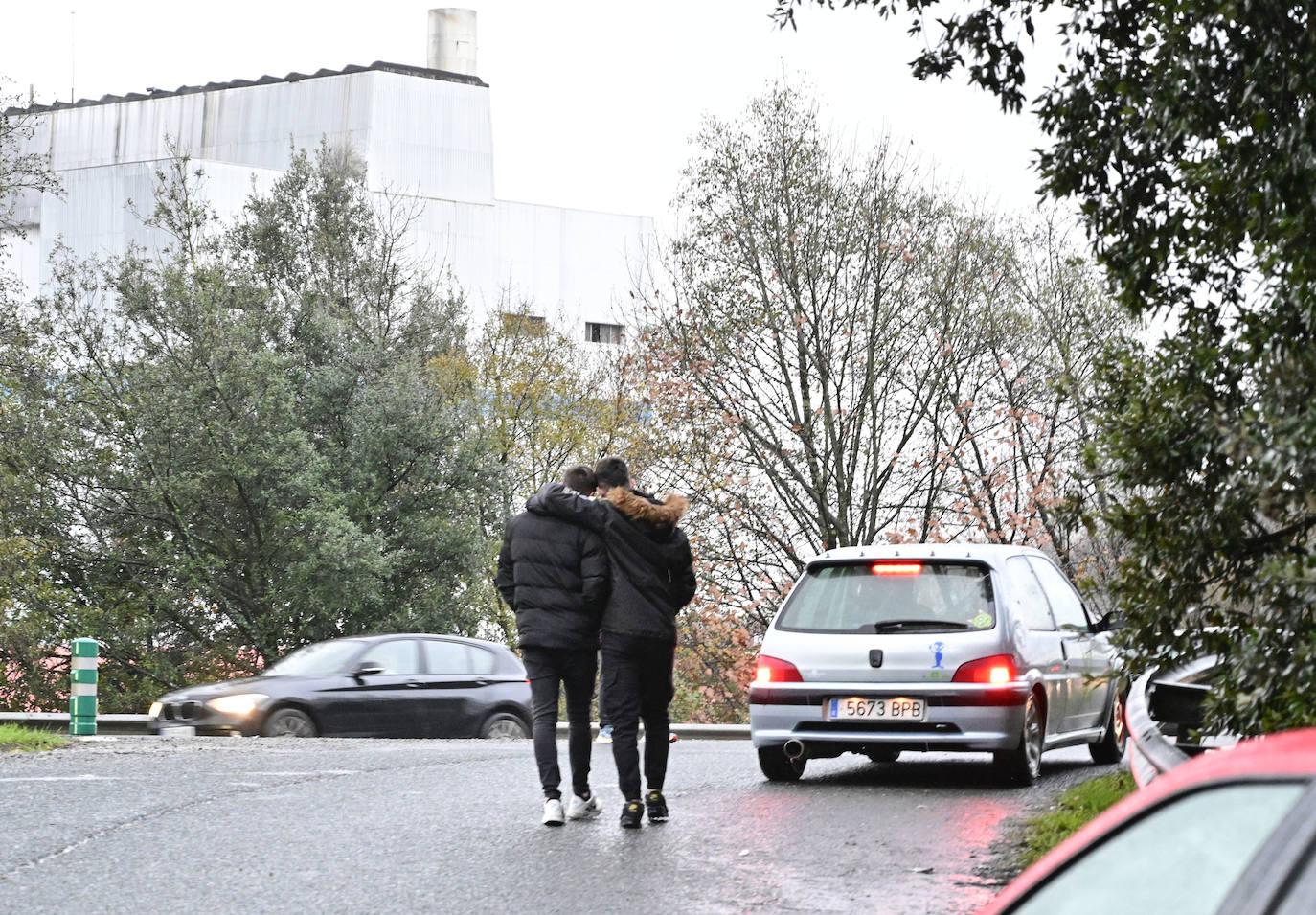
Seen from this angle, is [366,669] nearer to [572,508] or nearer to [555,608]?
[555,608]

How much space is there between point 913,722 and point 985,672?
0.56 m

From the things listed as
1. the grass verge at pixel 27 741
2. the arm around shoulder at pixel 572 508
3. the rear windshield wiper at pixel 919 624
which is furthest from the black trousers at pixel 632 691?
the grass verge at pixel 27 741

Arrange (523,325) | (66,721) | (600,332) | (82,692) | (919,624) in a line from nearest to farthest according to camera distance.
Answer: (919,624)
(82,692)
(66,721)
(523,325)
(600,332)

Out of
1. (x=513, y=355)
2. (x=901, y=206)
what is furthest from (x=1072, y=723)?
(x=513, y=355)

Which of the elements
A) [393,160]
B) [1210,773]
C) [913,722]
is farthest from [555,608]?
[393,160]

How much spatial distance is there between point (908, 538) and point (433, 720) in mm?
18070

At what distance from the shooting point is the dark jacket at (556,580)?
9758 mm

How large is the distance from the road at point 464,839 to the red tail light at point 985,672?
737 millimetres

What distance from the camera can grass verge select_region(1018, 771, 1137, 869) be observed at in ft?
29.7

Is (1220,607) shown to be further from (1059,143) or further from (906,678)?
(906,678)

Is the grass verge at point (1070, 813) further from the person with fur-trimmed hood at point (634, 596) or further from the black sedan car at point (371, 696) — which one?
the black sedan car at point (371, 696)

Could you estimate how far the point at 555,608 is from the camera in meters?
Result: 9.80

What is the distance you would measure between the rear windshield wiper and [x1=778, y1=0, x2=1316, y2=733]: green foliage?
4.13 meters

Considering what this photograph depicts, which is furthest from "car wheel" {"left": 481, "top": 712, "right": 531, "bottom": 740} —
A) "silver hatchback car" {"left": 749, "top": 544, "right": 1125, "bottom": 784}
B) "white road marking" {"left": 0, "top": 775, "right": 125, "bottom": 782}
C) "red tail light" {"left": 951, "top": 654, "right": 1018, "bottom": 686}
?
"red tail light" {"left": 951, "top": 654, "right": 1018, "bottom": 686}
